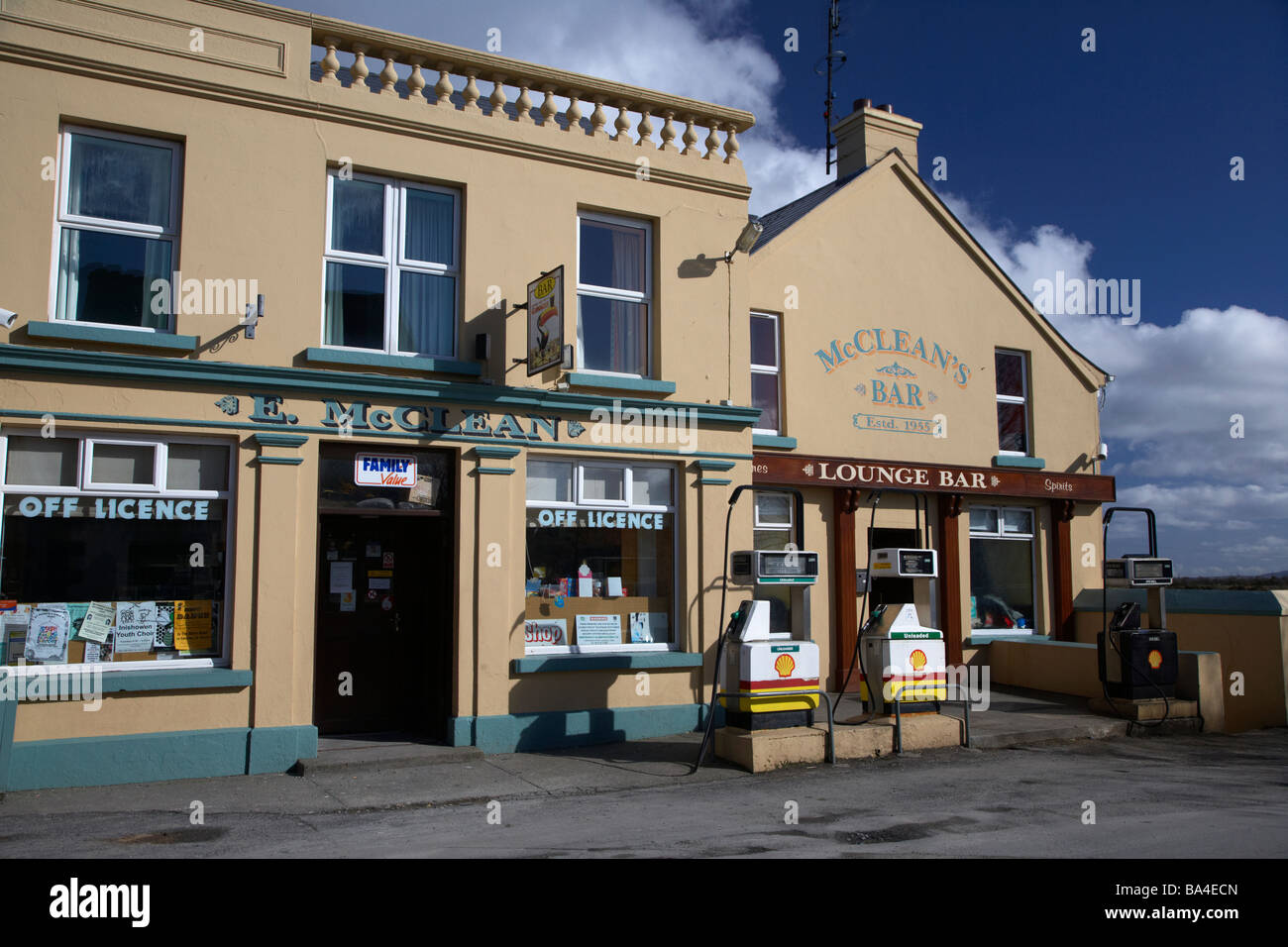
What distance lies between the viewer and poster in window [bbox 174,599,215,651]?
9672 millimetres

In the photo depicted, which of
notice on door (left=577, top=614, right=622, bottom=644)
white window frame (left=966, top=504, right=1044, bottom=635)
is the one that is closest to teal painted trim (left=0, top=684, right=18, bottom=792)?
notice on door (left=577, top=614, right=622, bottom=644)

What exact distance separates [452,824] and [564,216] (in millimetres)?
6936

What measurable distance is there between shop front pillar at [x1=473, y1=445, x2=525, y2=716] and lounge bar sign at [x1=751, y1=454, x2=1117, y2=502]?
3531 millimetres

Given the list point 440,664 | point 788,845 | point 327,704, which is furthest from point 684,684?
point 788,845

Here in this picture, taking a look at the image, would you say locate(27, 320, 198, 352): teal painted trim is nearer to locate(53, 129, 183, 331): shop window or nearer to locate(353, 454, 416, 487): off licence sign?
locate(53, 129, 183, 331): shop window

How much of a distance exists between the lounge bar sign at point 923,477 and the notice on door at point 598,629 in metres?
2.83

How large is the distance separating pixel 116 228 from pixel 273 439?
2.50 meters

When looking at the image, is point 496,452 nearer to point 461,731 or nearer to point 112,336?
point 461,731

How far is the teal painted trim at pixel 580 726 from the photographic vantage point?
1064 cm

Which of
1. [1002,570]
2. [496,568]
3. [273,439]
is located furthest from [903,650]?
[273,439]

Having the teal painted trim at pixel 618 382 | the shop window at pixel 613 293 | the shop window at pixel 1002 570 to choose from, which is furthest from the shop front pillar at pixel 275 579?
the shop window at pixel 1002 570

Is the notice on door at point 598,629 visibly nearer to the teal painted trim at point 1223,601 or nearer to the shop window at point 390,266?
the shop window at point 390,266

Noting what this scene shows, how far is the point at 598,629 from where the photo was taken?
38.1ft
